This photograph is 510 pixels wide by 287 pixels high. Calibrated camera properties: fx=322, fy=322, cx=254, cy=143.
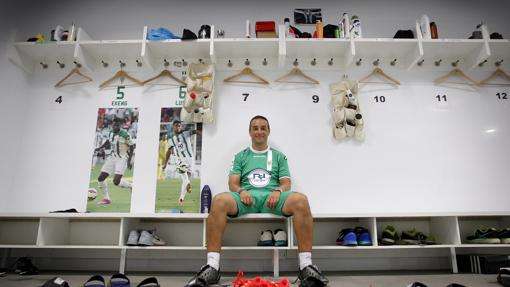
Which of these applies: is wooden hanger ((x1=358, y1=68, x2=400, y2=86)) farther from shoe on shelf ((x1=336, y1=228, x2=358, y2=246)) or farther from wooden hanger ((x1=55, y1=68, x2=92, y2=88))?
wooden hanger ((x1=55, y1=68, x2=92, y2=88))

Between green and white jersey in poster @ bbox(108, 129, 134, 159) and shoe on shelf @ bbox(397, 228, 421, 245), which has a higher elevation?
green and white jersey in poster @ bbox(108, 129, 134, 159)

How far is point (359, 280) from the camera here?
247 cm

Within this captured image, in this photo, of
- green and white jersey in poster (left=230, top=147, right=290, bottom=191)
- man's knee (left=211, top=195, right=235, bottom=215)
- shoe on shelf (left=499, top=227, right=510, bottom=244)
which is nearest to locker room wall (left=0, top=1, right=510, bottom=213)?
green and white jersey in poster (left=230, top=147, right=290, bottom=191)

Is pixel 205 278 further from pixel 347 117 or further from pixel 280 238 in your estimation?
pixel 347 117

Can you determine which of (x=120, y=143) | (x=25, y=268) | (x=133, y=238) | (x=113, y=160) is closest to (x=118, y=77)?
(x=120, y=143)

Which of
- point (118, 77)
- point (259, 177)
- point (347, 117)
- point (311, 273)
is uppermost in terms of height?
point (118, 77)

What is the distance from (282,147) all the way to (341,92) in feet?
2.84

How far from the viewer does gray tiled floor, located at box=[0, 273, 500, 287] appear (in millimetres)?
2264

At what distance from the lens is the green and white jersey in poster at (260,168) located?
2938 mm

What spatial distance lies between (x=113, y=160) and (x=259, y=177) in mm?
1568

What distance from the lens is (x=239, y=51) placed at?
3463mm

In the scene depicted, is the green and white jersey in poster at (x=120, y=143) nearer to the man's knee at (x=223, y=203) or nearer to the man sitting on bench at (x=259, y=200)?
the man sitting on bench at (x=259, y=200)

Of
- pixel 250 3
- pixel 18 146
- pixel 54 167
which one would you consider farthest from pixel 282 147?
pixel 18 146

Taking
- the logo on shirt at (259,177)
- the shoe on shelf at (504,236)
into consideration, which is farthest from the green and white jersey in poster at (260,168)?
the shoe on shelf at (504,236)
